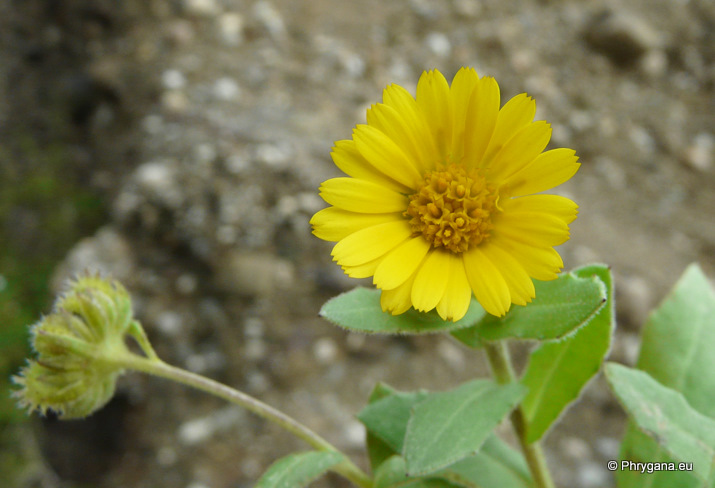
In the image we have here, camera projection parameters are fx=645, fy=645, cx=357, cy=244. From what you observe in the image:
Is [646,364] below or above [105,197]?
below

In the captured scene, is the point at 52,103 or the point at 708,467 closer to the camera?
the point at 708,467

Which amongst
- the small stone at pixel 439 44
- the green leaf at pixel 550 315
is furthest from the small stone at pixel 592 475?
the small stone at pixel 439 44

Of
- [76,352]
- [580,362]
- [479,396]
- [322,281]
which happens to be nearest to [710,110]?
[322,281]

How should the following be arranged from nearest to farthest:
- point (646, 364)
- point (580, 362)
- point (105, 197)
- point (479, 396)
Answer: point (479, 396) → point (580, 362) → point (646, 364) → point (105, 197)

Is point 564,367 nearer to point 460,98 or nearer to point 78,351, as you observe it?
point 460,98

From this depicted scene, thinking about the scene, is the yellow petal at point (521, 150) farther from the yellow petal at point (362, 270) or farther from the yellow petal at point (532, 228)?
the yellow petal at point (362, 270)

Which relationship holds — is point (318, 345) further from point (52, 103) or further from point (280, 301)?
point (52, 103)

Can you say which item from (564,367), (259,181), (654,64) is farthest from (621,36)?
(564,367)
